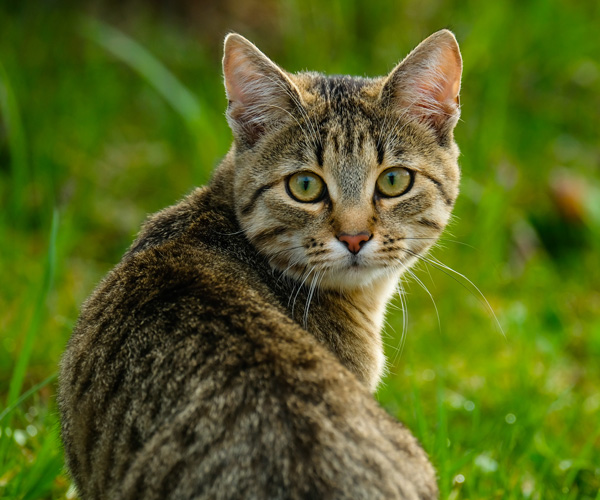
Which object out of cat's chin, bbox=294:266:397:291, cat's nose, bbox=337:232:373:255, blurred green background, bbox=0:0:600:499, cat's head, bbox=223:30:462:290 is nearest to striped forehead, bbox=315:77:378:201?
cat's head, bbox=223:30:462:290

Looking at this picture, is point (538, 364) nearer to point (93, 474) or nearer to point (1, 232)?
point (93, 474)

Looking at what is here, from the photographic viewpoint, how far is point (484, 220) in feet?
16.8

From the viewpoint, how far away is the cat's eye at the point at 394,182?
2846mm

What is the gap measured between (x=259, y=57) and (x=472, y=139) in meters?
3.17

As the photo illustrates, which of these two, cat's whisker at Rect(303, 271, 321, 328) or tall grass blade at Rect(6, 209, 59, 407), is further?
tall grass blade at Rect(6, 209, 59, 407)

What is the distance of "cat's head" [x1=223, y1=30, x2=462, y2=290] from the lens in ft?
9.00

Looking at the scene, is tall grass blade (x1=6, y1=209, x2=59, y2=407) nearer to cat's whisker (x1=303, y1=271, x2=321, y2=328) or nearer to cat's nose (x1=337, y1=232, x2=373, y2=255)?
cat's whisker (x1=303, y1=271, x2=321, y2=328)

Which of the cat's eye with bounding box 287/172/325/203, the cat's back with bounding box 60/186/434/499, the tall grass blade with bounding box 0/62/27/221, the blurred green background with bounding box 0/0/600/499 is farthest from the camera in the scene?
the tall grass blade with bounding box 0/62/27/221

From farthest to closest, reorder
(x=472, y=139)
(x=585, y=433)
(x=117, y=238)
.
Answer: (x=472, y=139) < (x=117, y=238) < (x=585, y=433)

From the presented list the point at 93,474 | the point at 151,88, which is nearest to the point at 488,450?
the point at 93,474

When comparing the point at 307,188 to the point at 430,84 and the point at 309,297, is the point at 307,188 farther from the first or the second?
the point at 430,84

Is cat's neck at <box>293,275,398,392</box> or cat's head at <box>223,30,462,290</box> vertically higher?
cat's head at <box>223,30,462,290</box>

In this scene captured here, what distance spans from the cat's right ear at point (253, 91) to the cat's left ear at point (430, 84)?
40cm

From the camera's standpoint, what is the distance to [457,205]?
217 inches
